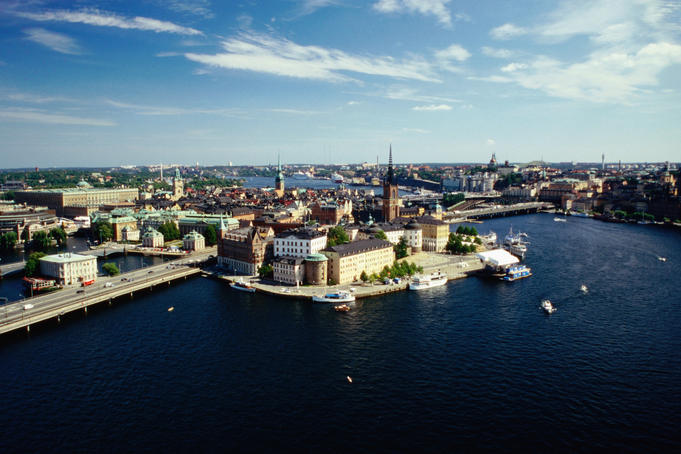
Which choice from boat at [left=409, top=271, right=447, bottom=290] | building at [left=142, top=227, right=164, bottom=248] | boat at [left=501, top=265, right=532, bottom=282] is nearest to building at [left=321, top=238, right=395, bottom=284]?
boat at [left=409, top=271, right=447, bottom=290]

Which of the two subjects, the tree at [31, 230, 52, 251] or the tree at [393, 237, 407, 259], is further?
the tree at [31, 230, 52, 251]

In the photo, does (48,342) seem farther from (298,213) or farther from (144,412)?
(298,213)

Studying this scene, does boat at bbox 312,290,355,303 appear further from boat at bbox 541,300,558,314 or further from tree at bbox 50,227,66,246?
tree at bbox 50,227,66,246

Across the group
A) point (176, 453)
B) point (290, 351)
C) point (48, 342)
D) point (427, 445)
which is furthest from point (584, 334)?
point (48, 342)

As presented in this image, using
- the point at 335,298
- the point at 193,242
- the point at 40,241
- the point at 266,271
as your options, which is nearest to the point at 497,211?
the point at 193,242

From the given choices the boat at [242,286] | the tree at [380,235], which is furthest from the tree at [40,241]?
the tree at [380,235]

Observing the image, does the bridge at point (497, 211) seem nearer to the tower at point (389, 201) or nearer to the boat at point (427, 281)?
the tower at point (389, 201)
